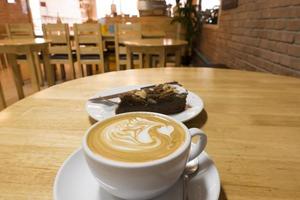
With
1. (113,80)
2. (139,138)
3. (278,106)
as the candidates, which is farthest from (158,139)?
(113,80)

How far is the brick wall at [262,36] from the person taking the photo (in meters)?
1.45

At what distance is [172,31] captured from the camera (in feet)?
14.2

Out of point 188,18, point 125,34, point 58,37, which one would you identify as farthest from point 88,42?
point 188,18

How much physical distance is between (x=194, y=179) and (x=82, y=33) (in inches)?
128

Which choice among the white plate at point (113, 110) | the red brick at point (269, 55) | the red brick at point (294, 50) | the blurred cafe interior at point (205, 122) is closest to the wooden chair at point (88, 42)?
the red brick at point (269, 55)

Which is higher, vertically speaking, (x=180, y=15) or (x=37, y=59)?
(x=180, y=15)

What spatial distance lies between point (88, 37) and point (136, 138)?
3070mm

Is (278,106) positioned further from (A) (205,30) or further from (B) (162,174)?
(A) (205,30)

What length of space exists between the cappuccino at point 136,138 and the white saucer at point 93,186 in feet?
0.18

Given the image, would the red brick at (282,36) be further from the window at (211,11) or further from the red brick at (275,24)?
the window at (211,11)

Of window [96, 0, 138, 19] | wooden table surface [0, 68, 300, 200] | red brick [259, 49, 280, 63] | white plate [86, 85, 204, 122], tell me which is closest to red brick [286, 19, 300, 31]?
red brick [259, 49, 280, 63]

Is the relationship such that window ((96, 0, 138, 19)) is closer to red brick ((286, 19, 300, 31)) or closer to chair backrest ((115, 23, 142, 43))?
chair backrest ((115, 23, 142, 43))

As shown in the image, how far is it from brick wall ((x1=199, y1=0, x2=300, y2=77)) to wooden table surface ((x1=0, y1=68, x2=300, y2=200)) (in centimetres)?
86

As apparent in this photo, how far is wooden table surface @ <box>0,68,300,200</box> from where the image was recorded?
1.04 ft
